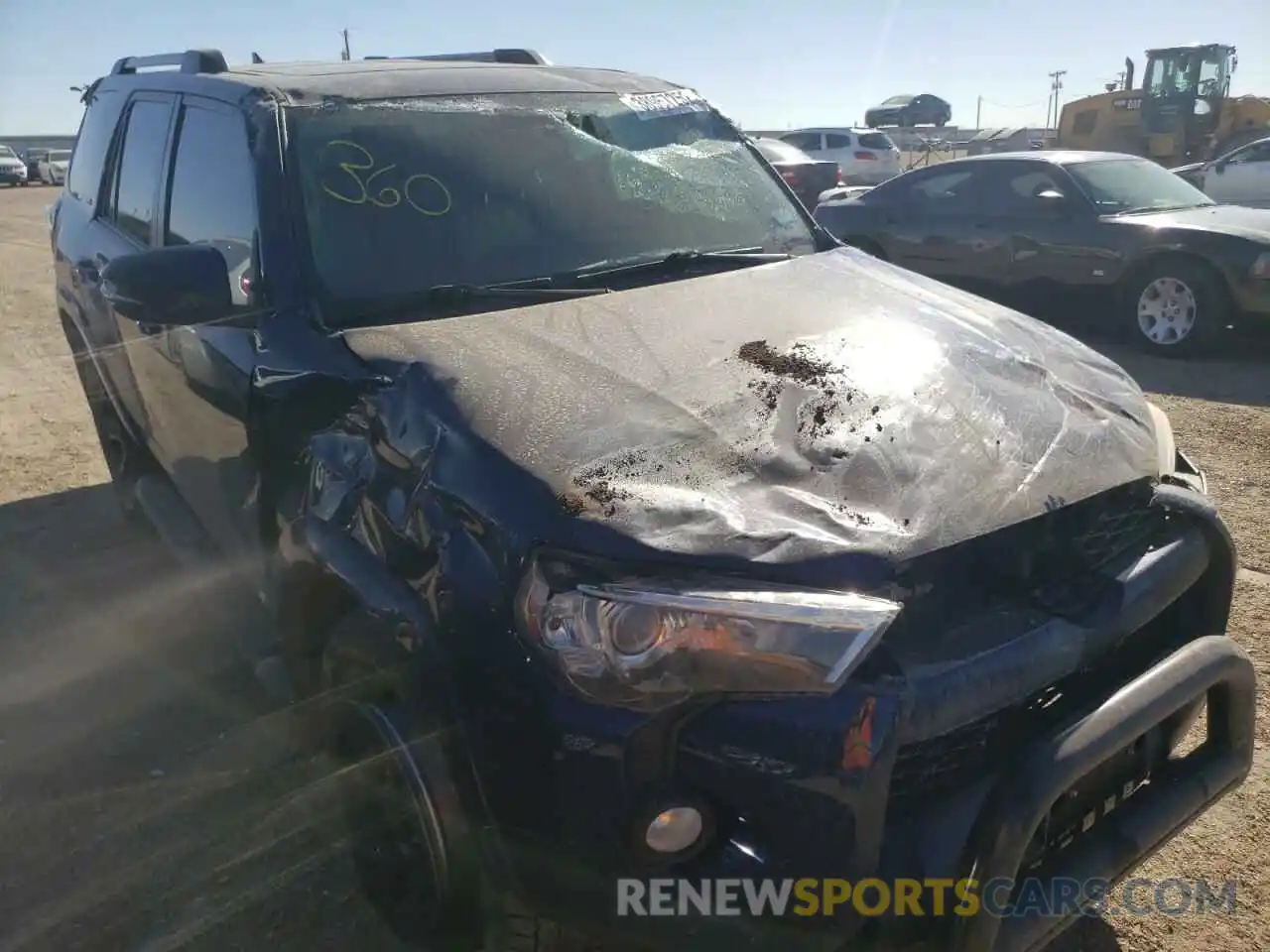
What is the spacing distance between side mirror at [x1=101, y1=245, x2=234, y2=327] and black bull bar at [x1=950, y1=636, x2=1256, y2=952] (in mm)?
2121

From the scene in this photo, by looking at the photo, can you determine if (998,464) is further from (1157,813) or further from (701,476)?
(1157,813)

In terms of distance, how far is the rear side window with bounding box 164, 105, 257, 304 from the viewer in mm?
2775

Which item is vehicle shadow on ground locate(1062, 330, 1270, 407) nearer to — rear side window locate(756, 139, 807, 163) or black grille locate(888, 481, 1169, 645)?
black grille locate(888, 481, 1169, 645)

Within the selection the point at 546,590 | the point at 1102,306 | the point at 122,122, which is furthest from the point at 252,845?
the point at 1102,306

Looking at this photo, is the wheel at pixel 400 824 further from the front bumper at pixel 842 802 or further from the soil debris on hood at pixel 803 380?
the soil debris on hood at pixel 803 380

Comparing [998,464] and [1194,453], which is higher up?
[998,464]

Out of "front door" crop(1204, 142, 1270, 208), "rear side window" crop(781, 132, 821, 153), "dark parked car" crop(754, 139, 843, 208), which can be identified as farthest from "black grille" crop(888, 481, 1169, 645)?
"rear side window" crop(781, 132, 821, 153)

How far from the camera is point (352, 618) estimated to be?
88.4 inches

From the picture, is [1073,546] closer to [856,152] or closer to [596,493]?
[596,493]

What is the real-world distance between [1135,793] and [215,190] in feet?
9.32

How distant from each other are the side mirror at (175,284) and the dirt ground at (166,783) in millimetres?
1034

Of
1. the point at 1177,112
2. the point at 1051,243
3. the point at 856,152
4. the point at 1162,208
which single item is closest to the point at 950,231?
the point at 1051,243

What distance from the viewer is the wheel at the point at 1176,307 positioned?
7430mm

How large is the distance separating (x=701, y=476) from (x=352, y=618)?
0.85m
